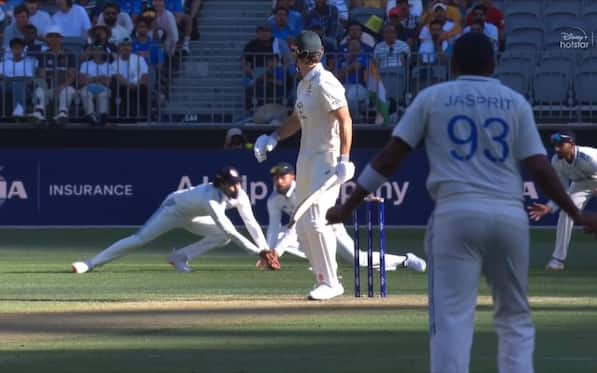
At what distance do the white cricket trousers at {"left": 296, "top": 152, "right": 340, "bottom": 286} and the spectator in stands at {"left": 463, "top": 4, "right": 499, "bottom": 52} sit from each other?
13.8 meters

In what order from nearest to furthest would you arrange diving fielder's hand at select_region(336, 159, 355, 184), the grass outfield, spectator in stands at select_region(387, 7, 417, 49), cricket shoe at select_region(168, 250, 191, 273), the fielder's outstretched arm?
the fielder's outstretched arm, the grass outfield, diving fielder's hand at select_region(336, 159, 355, 184), cricket shoe at select_region(168, 250, 191, 273), spectator in stands at select_region(387, 7, 417, 49)

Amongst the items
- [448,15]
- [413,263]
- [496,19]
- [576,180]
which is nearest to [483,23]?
[496,19]

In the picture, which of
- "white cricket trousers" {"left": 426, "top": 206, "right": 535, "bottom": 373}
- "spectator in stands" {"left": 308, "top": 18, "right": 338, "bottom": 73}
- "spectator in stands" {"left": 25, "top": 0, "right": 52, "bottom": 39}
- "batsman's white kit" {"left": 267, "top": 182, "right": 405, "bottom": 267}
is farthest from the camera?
"spectator in stands" {"left": 25, "top": 0, "right": 52, "bottom": 39}

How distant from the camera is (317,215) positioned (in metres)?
13.7

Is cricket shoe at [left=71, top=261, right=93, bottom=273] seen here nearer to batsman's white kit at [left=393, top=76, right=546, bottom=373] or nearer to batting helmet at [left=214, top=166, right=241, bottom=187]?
batting helmet at [left=214, top=166, right=241, bottom=187]

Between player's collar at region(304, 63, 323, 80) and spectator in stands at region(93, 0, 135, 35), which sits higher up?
spectator in stands at region(93, 0, 135, 35)

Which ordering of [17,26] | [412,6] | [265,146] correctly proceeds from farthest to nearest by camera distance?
[412,6] → [17,26] → [265,146]

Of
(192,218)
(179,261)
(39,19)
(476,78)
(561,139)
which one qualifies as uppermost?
(39,19)

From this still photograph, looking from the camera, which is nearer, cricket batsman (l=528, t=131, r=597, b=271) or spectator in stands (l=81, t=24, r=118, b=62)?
cricket batsman (l=528, t=131, r=597, b=271)

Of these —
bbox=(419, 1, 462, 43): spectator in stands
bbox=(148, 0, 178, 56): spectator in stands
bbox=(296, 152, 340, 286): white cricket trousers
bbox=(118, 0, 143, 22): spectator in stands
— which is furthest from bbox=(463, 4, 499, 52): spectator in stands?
bbox=(296, 152, 340, 286): white cricket trousers

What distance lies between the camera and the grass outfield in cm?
1034

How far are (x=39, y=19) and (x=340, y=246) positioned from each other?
1416cm

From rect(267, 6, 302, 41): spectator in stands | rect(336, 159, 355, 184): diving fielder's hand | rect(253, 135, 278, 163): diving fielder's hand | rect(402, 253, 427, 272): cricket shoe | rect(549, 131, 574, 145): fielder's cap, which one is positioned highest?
rect(267, 6, 302, 41): spectator in stands

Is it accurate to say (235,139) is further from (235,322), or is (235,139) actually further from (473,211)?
(473,211)
